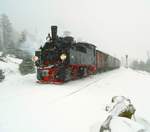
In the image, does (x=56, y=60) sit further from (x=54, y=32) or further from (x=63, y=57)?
(x=54, y=32)

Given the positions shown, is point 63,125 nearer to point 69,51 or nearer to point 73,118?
point 73,118

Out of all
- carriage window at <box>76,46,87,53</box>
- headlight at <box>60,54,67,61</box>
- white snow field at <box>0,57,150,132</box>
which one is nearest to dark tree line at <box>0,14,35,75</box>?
carriage window at <box>76,46,87,53</box>

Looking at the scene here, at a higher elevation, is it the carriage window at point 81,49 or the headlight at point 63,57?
the carriage window at point 81,49

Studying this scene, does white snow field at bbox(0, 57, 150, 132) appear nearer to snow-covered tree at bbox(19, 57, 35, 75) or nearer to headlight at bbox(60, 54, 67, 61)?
headlight at bbox(60, 54, 67, 61)

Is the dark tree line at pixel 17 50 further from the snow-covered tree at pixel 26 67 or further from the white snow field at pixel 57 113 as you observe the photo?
the white snow field at pixel 57 113

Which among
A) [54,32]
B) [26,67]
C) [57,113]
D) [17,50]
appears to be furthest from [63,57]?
[17,50]

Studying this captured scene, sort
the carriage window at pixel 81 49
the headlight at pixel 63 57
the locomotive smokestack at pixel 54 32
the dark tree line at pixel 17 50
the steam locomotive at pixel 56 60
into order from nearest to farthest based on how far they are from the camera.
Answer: the headlight at pixel 63 57, the steam locomotive at pixel 56 60, the locomotive smokestack at pixel 54 32, the carriage window at pixel 81 49, the dark tree line at pixel 17 50

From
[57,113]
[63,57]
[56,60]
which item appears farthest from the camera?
[56,60]

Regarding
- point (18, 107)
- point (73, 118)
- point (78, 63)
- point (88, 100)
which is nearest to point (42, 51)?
point (78, 63)

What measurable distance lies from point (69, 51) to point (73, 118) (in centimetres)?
865

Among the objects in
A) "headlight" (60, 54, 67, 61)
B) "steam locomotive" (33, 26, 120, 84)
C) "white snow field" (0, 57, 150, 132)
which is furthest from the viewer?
"steam locomotive" (33, 26, 120, 84)

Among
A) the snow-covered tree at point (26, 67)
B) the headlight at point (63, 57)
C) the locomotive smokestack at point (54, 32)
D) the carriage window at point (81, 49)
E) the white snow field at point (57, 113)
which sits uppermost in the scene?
the locomotive smokestack at point (54, 32)

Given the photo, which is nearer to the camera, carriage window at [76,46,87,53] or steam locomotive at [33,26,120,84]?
steam locomotive at [33,26,120,84]

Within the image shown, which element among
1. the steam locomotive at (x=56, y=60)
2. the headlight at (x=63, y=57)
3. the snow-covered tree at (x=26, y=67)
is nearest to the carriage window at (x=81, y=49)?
the steam locomotive at (x=56, y=60)
